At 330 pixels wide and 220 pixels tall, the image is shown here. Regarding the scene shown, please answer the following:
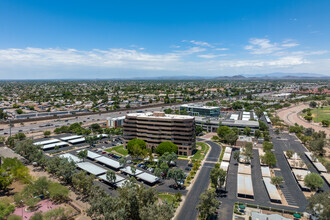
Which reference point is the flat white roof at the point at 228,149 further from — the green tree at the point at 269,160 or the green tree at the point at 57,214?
the green tree at the point at 57,214

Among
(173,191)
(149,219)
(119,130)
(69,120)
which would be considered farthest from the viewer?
(69,120)

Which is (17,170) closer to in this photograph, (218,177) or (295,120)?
(218,177)

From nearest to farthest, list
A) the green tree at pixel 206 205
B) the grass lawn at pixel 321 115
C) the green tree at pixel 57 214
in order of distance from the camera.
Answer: the green tree at pixel 57 214
the green tree at pixel 206 205
the grass lawn at pixel 321 115

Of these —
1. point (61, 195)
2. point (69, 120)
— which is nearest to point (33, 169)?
point (61, 195)

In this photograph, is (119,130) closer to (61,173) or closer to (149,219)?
(61,173)

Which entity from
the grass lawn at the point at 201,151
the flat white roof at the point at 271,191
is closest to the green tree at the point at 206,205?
the flat white roof at the point at 271,191

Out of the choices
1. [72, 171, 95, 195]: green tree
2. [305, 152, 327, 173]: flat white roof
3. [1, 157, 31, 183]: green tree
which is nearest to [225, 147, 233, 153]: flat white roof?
[305, 152, 327, 173]: flat white roof

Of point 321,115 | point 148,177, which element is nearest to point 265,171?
point 148,177
